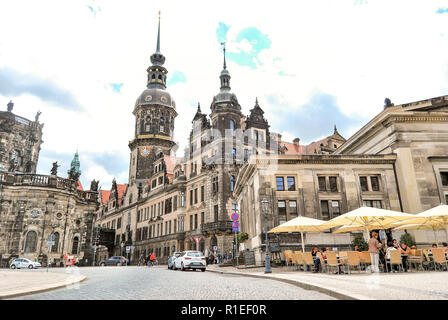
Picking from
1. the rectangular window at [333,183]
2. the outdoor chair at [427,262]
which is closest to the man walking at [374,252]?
the outdoor chair at [427,262]

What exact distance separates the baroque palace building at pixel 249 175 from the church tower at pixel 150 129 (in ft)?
0.69

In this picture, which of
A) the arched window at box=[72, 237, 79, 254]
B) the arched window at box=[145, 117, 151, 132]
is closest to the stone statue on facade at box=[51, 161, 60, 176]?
the arched window at box=[72, 237, 79, 254]

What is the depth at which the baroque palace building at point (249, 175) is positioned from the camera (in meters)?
26.0

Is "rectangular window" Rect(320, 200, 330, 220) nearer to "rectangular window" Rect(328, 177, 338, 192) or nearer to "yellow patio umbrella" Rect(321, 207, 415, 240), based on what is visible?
"rectangular window" Rect(328, 177, 338, 192)

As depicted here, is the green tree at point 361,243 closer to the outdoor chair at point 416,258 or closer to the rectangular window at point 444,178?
the outdoor chair at point 416,258

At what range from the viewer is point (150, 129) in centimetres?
7275

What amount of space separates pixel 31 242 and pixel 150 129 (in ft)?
125

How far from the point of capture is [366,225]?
55.7 ft

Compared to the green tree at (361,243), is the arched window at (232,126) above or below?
above

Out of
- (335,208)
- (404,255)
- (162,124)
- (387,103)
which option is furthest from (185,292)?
(162,124)

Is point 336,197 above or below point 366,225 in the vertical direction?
above
